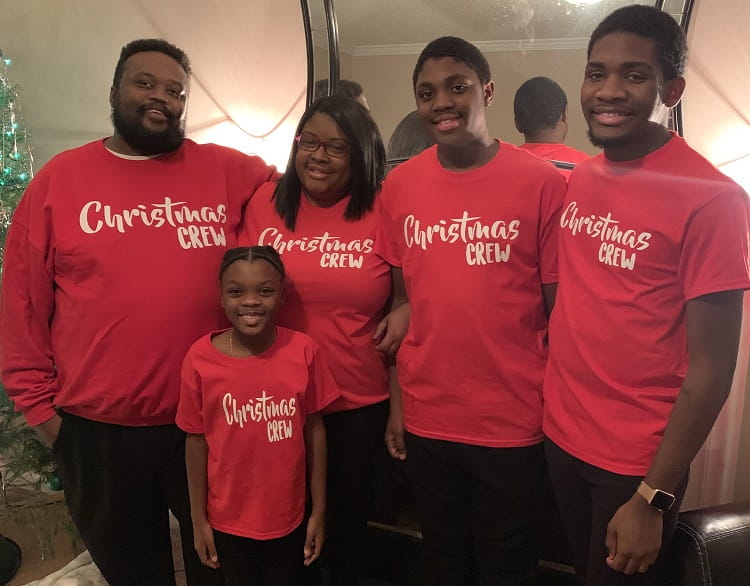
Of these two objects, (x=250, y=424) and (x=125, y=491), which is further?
(x=125, y=491)

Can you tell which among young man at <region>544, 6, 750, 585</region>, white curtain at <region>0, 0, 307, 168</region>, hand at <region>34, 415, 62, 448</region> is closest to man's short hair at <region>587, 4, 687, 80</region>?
young man at <region>544, 6, 750, 585</region>

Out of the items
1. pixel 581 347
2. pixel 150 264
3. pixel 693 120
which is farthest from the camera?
pixel 693 120

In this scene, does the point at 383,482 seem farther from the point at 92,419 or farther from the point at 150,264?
the point at 150,264

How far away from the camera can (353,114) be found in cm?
135

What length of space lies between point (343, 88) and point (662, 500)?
6.29ft

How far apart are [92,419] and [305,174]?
77cm

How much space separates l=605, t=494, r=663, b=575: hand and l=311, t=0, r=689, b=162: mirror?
4.24 feet

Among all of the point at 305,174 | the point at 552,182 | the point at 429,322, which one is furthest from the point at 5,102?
the point at 552,182

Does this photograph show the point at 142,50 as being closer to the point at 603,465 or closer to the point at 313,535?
the point at 313,535

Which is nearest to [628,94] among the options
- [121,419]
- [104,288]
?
[104,288]

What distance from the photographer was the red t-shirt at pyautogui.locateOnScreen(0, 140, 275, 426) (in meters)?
1.25

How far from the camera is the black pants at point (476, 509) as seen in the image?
1.20 meters

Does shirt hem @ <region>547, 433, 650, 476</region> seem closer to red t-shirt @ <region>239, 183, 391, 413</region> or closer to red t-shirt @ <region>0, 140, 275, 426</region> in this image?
red t-shirt @ <region>239, 183, 391, 413</region>

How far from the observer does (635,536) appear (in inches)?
37.5
